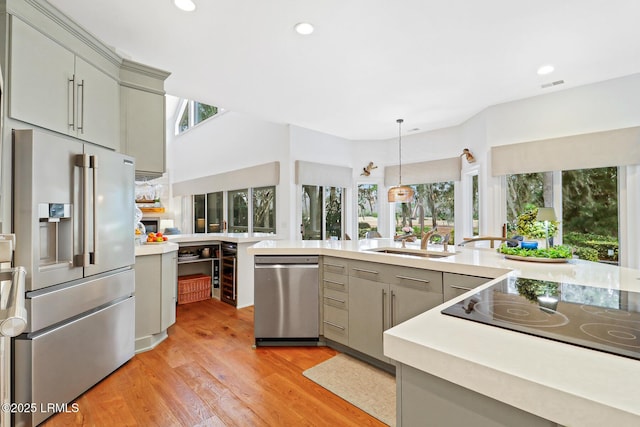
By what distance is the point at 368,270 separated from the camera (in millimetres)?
2320

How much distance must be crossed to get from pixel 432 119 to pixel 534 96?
1.31 meters

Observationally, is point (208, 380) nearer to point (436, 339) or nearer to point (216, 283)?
point (436, 339)

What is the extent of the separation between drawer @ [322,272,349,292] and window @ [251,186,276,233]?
103 inches

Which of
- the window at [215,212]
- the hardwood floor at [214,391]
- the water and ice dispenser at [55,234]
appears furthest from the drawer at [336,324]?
the window at [215,212]

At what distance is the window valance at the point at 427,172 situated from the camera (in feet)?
16.4

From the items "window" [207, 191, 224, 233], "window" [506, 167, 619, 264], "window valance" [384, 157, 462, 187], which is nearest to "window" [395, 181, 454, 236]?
"window valance" [384, 157, 462, 187]

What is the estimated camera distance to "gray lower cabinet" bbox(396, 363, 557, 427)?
607 millimetres

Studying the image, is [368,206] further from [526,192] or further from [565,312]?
[565,312]

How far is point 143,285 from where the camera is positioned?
2594 mm

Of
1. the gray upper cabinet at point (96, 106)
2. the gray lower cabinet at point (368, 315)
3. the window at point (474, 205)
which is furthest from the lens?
the window at point (474, 205)

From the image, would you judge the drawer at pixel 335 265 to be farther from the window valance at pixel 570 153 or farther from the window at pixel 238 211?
the window valance at pixel 570 153

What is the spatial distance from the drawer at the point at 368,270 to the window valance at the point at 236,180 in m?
2.76

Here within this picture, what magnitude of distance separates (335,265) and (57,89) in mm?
2286

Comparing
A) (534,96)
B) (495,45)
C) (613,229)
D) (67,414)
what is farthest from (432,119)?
(67,414)
